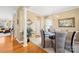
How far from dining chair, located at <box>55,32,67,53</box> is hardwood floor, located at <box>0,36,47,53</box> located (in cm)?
39

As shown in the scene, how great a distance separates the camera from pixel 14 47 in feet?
7.87

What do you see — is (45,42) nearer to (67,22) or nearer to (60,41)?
(60,41)

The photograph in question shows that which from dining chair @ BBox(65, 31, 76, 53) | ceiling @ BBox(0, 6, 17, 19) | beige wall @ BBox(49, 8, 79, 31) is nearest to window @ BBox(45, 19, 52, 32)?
beige wall @ BBox(49, 8, 79, 31)

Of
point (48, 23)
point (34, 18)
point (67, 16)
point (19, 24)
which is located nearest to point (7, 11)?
point (19, 24)

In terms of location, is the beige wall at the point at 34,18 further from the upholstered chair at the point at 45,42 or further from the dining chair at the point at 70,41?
the dining chair at the point at 70,41

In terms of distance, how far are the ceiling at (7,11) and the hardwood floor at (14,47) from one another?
55 cm

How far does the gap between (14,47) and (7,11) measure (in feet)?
3.05

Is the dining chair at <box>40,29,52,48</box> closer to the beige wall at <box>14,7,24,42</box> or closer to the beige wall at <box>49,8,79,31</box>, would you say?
the beige wall at <box>49,8,79,31</box>

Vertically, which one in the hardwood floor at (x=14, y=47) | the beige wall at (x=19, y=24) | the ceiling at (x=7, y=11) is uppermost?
the ceiling at (x=7, y=11)

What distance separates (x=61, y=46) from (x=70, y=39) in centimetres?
30

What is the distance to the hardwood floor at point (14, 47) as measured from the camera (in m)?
2.36

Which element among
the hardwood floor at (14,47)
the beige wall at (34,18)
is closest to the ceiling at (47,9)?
the beige wall at (34,18)
